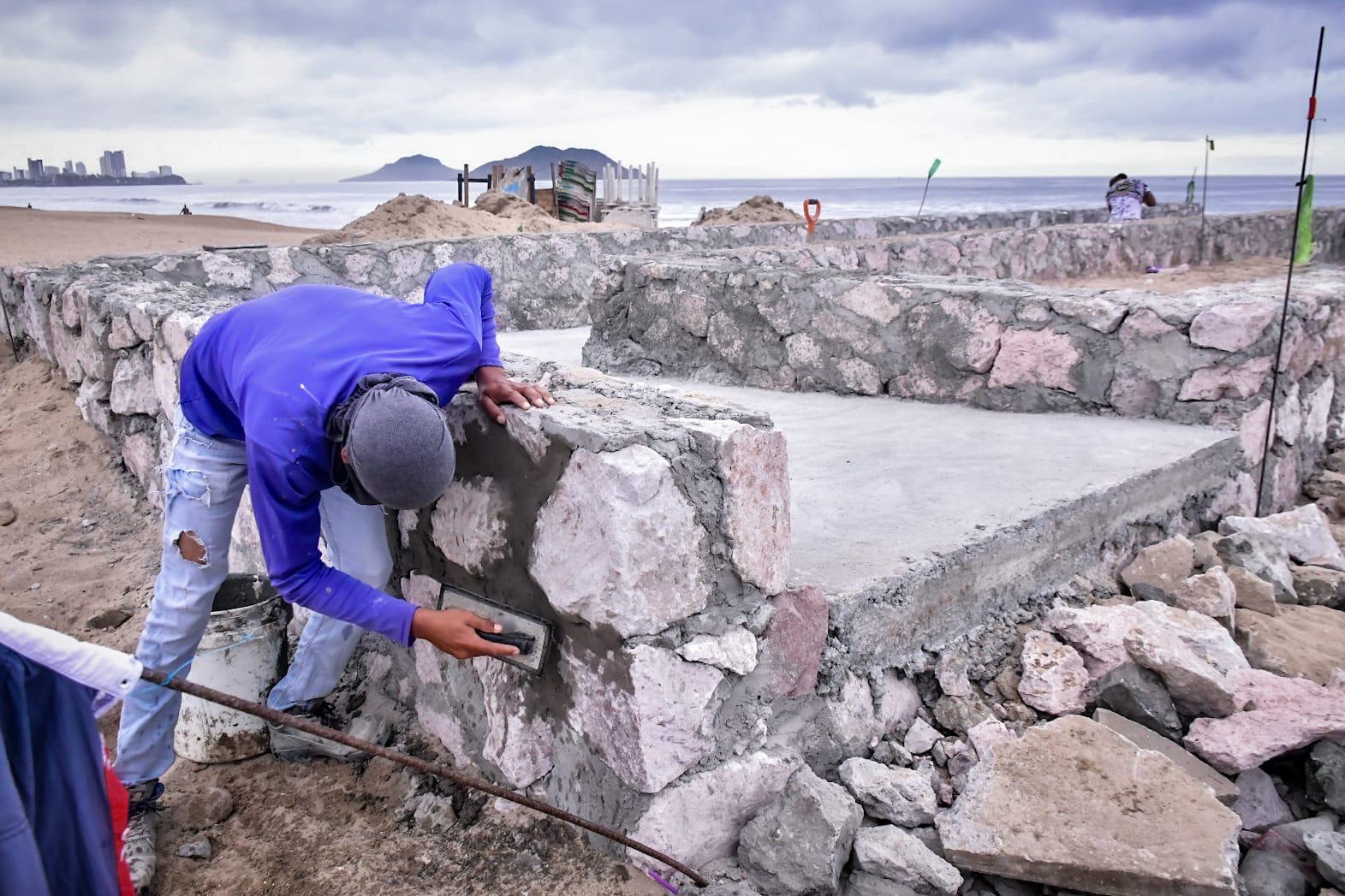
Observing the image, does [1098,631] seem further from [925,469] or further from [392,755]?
[392,755]

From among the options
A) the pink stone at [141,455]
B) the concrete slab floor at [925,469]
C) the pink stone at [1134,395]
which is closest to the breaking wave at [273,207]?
the pink stone at [141,455]

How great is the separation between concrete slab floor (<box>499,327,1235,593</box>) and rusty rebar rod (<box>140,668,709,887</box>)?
0.68m

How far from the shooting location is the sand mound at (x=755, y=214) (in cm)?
1401

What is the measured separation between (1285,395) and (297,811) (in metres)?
3.79

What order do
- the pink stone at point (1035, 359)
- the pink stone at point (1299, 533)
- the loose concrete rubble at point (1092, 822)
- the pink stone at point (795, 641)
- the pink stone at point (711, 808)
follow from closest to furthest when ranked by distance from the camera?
the loose concrete rubble at point (1092, 822), the pink stone at point (711, 808), the pink stone at point (795, 641), the pink stone at point (1299, 533), the pink stone at point (1035, 359)

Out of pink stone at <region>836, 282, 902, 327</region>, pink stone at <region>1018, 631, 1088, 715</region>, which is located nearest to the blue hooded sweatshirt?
pink stone at <region>1018, 631, 1088, 715</region>

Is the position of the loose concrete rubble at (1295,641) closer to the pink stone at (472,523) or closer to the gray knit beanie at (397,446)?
the pink stone at (472,523)

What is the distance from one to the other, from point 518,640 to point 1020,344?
277 cm

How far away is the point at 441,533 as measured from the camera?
226 centimetres

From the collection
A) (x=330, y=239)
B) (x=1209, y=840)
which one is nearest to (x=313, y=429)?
(x=1209, y=840)

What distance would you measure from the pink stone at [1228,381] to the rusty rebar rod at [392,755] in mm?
2831

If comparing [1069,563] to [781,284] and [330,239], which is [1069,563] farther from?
[330,239]

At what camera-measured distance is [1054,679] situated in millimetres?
2447

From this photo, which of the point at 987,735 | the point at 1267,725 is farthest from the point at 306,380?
the point at 1267,725
